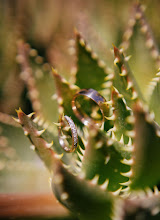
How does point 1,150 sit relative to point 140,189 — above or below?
above

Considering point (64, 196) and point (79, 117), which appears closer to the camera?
point (64, 196)

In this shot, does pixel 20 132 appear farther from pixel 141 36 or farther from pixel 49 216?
pixel 141 36

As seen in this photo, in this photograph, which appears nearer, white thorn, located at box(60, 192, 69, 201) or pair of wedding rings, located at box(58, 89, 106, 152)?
white thorn, located at box(60, 192, 69, 201)

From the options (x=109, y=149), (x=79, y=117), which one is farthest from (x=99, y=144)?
(x=79, y=117)

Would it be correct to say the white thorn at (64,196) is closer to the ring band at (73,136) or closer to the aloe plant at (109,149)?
the aloe plant at (109,149)

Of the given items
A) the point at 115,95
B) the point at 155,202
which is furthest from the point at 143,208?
the point at 115,95

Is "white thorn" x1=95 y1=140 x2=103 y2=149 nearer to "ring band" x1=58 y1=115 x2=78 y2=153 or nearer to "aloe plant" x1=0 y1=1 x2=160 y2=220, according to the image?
"aloe plant" x1=0 y1=1 x2=160 y2=220

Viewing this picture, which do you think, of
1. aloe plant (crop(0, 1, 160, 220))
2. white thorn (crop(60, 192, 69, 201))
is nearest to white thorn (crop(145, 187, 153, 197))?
aloe plant (crop(0, 1, 160, 220))

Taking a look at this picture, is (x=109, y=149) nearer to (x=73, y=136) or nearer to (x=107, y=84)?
(x=73, y=136)
